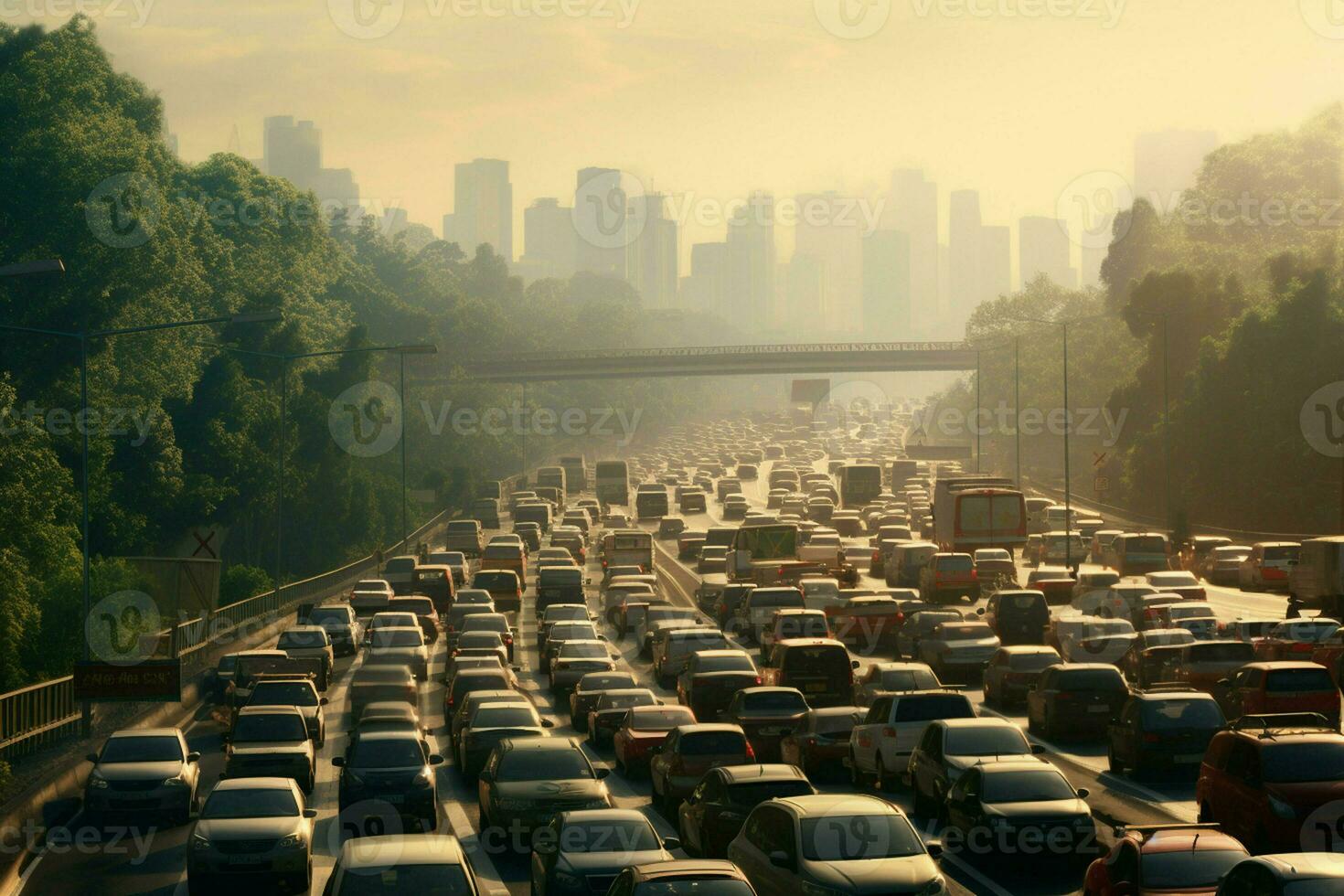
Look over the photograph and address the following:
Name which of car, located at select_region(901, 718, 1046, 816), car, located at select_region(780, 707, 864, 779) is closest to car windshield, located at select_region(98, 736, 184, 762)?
car, located at select_region(780, 707, 864, 779)

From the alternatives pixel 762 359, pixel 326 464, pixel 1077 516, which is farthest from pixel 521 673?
pixel 762 359

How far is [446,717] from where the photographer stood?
36.0 meters

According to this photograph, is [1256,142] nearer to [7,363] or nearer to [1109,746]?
[7,363]

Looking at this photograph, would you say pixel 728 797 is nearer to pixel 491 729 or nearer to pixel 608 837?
pixel 608 837

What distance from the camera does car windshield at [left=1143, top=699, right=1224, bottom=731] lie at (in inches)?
1041

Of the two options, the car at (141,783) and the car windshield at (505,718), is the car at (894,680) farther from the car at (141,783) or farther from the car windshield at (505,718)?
the car at (141,783)

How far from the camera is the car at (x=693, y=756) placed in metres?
24.5

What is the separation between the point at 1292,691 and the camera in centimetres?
2794

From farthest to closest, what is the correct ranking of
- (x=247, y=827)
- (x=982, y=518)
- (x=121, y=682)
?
1. (x=982, y=518)
2. (x=121, y=682)
3. (x=247, y=827)

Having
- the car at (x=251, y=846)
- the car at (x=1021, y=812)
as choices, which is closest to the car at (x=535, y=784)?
the car at (x=251, y=846)

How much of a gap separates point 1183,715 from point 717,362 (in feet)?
486

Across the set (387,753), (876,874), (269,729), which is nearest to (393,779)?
(387,753)

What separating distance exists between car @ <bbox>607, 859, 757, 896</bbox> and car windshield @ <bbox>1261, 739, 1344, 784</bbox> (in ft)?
25.7

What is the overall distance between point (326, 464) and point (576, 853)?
8773cm
